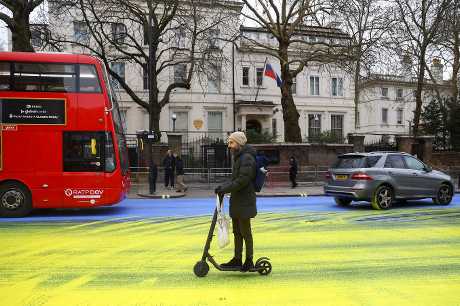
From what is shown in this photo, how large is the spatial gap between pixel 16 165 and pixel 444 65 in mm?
31793

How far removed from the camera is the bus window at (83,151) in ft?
42.0

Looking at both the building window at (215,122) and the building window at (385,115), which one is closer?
the building window at (215,122)

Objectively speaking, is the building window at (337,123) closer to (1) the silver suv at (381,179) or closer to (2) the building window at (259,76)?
(2) the building window at (259,76)

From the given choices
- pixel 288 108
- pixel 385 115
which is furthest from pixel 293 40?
pixel 385 115

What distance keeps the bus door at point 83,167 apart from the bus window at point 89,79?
125 cm

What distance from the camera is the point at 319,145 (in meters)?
26.3

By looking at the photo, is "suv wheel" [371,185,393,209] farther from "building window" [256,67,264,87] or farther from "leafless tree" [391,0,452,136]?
"building window" [256,67,264,87]

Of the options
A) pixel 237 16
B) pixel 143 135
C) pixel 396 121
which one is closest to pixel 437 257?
pixel 143 135

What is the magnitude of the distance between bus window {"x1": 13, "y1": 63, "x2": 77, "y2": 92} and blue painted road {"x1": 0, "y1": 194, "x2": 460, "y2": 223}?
3616 millimetres

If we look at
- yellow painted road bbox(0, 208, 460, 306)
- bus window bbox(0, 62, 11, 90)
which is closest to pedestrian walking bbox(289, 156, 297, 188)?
yellow painted road bbox(0, 208, 460, 306)

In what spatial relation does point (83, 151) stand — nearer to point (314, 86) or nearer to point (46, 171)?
point (46, 171)

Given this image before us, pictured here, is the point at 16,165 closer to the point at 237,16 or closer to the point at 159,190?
the point at 159,190

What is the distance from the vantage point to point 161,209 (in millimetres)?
14742

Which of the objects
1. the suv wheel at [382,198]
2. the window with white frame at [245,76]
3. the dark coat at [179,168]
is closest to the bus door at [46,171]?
the dark coat at [179,168]
